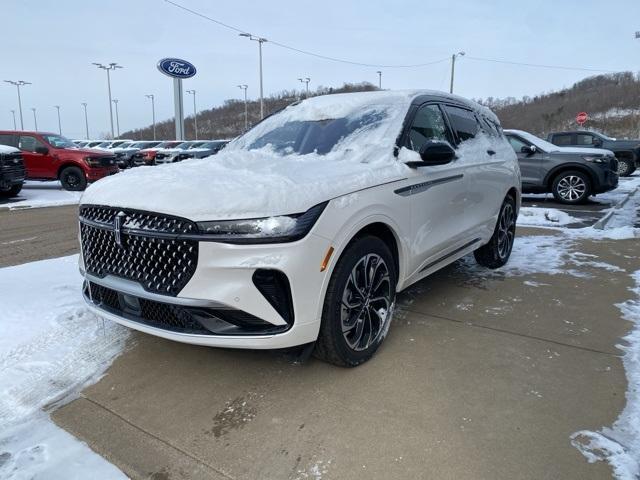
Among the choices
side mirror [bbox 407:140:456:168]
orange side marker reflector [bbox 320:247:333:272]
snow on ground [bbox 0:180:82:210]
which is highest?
side mirror [bbox 407:140:456:168]

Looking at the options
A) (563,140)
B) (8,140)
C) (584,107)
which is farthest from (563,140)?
(584,107)

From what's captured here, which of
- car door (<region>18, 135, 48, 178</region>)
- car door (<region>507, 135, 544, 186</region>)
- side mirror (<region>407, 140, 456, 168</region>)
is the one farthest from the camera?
car door (<region>18, 135, 48, 178</region>)

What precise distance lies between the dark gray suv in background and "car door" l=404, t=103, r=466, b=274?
7.56 metres

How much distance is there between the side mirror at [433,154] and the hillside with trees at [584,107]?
7879 cm

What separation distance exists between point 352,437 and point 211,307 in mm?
960

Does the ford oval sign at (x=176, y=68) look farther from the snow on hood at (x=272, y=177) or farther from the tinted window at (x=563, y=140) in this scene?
the snow on hood at (x=272, y=177)

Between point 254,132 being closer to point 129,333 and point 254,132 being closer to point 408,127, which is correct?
point 408,127

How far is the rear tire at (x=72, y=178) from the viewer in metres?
14.5

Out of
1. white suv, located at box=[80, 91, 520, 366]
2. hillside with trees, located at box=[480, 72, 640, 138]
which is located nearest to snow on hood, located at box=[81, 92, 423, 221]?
white suv, located at box=[80, 91, 520, 366]

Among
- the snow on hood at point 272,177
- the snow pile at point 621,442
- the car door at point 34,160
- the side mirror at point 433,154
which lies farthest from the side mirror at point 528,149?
the car door at point 34,160

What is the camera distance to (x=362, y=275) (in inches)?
119

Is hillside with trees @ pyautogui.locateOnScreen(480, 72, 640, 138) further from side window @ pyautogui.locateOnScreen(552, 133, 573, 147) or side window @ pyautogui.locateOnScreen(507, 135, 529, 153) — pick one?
side window @ pyautogui.locateOnScreen(507, 135, 529, 153)

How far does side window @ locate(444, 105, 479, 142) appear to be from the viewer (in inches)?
175

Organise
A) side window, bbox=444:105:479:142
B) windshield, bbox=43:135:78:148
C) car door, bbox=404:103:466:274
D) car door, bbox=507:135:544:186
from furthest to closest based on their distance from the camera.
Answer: windshield, bbox=43:135:78:148 → car door, bbox=507:135:544:186 → side window, bbox=444:105:479:142 → car door, bbox=404:103:466:274
